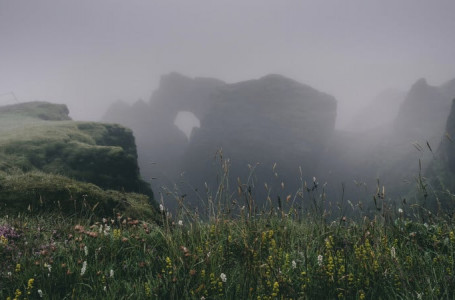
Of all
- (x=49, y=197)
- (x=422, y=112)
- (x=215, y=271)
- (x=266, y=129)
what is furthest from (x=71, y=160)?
(x=422, y=112)

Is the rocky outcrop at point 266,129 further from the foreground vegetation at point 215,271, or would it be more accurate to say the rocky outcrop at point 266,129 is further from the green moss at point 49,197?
the foreground vegetation at point 215,271

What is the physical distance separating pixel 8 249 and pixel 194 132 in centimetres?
17936

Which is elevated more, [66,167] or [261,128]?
[66,167]

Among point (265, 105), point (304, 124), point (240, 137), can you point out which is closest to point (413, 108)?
point (304, 124)

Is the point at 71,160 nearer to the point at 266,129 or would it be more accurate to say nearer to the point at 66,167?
the point at 66,167

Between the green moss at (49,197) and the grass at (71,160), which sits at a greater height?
the green moss at (49,197)

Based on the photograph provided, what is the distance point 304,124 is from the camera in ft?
517

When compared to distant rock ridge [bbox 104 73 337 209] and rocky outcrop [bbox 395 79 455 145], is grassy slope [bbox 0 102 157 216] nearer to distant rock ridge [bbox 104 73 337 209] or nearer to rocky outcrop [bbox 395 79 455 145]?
distant rock ridge [bbox 104 73 337 209]

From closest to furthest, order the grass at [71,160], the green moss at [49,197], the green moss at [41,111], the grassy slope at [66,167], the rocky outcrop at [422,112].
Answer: the green moss at [49,197]
the grassy slope at [66,167]
the grass at [71,160]
the green moss at [41,111]
the rocky outcrop at [422,112]

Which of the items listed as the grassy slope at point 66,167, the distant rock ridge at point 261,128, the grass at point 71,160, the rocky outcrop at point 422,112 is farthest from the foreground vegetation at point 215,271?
the rocky outcrop at point 422,112

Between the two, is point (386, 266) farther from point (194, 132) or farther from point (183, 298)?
point (194, 132)

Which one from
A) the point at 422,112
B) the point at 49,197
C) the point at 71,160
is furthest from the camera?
the point at 422,112

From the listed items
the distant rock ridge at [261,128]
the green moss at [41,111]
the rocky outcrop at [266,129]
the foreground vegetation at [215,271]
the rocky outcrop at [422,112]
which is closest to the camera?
the foreground vegetation at [215,271]

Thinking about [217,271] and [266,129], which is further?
[266,129]
